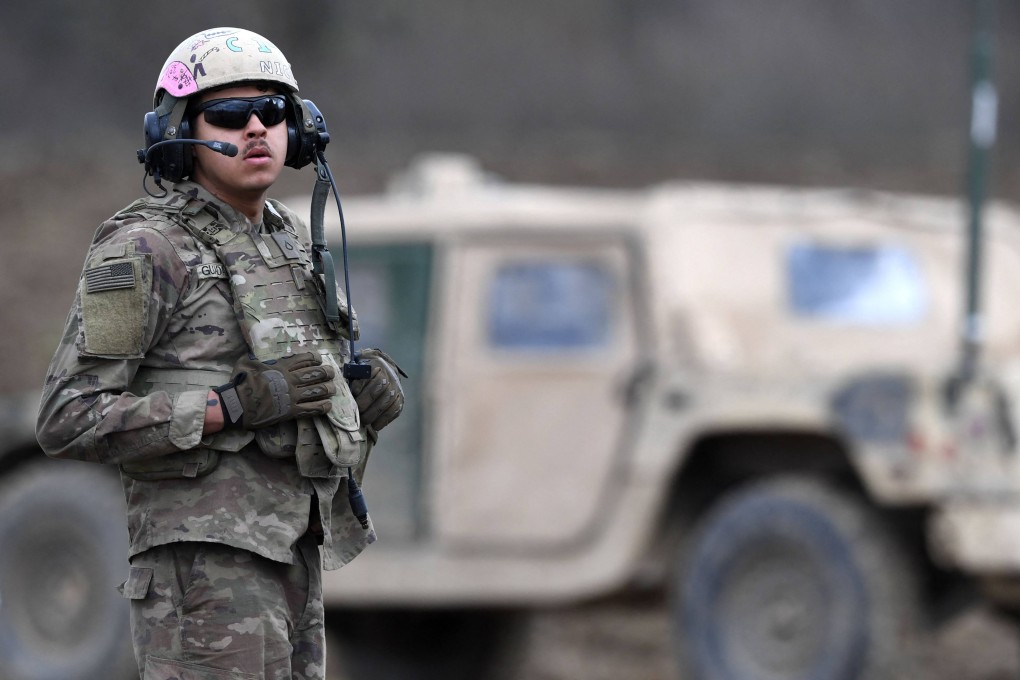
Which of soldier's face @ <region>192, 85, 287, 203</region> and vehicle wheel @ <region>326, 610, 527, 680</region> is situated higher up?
soldier's face @ <region>192, 85, 287, 203</region>

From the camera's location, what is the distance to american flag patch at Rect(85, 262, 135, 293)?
3359 mm

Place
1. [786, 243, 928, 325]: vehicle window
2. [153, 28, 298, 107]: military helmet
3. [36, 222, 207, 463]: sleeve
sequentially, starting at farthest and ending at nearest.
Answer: [786, 243, 928, 325]: vehicle window < [153, 28, 298, 107]: military helmet < [36, 222, 207, 463]: sleeve

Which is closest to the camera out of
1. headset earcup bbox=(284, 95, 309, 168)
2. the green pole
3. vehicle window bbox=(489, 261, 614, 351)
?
headset earcup bbox=(284, 95, 309, 168)

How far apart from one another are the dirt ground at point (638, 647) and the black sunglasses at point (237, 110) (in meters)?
4.39

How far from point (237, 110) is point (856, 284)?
4.64m

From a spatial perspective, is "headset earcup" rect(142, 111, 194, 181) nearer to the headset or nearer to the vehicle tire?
the headset

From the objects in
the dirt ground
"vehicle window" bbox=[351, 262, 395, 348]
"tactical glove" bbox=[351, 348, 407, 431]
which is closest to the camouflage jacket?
"tactical glove" bbox=[351, 348, 407, 431]

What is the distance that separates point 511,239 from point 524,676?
6.75 ft

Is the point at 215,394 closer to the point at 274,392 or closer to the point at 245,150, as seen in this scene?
the point at 274,392

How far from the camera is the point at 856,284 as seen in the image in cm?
768

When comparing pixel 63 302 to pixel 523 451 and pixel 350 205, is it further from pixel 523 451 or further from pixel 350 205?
pixel 523 451

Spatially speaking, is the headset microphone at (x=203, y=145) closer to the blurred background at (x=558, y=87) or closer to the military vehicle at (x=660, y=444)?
the military vehicle at (x=660, y=444)

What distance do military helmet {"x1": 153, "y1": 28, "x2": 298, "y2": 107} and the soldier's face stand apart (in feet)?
0.15

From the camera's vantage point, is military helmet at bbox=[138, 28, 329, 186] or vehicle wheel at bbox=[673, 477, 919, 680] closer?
military helmet at bbox=[138, 28, 329, 186]
